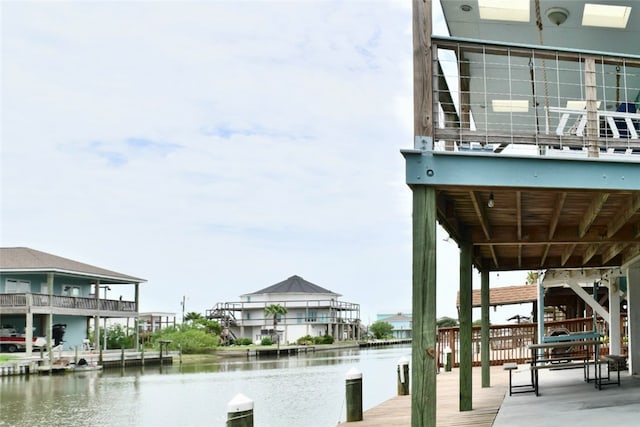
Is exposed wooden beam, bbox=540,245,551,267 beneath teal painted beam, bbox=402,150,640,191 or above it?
beneath

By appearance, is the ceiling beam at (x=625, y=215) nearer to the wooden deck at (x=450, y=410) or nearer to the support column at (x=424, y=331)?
the support column at (x=424, y=331)

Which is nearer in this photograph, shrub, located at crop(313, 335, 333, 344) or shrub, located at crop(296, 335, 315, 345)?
shrub, located at crop(296, 335, 315, 345)

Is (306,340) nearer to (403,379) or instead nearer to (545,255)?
(403,379)

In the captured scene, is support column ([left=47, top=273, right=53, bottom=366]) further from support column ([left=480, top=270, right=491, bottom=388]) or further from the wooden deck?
support column ([left=480, top=270, right=491, bottom=388])

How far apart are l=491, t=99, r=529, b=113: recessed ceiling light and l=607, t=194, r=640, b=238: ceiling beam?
525 centimetres

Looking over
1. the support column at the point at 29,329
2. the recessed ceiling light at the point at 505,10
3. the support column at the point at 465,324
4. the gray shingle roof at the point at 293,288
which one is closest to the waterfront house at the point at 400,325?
the gray shingle roof at the point at 293,288

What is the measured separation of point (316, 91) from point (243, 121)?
2206cm

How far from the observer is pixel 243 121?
243 feet

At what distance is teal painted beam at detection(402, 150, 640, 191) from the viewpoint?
5.90 m

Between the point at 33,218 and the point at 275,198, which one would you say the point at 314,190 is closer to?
the point at 275,198

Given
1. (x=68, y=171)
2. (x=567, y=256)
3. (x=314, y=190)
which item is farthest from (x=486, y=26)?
(x=314, y=190)

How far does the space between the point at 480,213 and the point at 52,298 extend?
31.4m

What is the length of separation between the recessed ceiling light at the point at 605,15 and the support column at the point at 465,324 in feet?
15.6

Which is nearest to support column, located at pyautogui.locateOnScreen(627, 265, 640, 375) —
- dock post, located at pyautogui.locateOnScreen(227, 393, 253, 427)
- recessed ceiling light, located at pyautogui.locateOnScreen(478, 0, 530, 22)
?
recessed ceiling light, located at pyautogui.locateOnScreen(478, 0, 530, 22)
